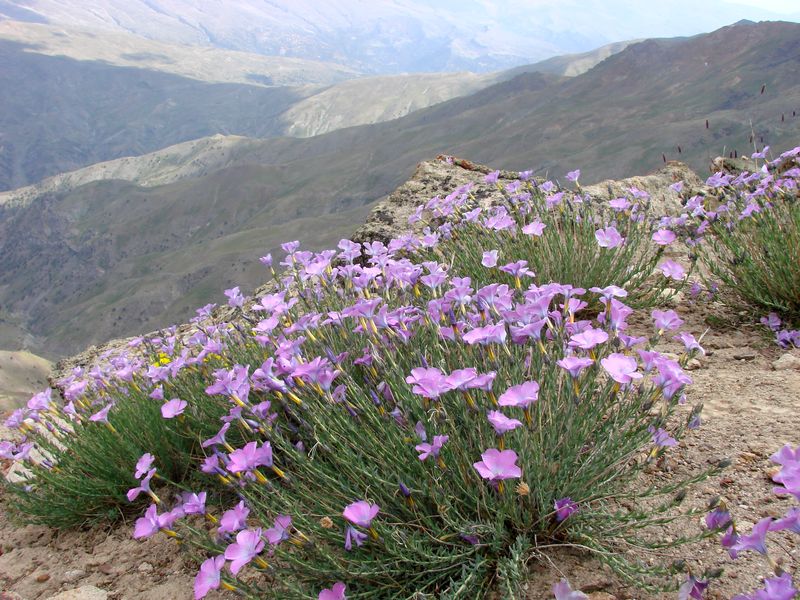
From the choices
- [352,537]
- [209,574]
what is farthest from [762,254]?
[209,574]

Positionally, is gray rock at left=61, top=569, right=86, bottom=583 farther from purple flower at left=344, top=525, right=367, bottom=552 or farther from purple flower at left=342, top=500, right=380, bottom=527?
purple flower at left=342, top=500, right=380, bottom=527

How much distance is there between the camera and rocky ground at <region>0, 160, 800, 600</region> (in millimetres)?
1993

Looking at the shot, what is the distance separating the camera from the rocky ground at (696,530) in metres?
1.99

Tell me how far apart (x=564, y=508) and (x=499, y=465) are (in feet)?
1.28

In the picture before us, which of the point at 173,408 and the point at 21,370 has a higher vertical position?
the point at 173,408

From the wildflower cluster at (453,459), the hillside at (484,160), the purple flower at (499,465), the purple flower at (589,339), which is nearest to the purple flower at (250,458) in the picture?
the wildflower cluster at (453,459)

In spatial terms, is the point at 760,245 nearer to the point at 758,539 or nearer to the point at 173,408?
the point at 758,539

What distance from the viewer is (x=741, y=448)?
262cm

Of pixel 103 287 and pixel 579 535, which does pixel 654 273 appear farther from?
pixel 103 287

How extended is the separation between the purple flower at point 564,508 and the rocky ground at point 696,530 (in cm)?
17

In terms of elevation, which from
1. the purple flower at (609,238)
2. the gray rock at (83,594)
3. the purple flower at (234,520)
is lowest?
the gray rock at (83,594)

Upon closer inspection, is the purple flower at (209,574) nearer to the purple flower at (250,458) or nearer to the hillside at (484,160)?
the purple flower at (250,458)

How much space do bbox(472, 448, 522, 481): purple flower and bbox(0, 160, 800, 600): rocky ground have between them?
20.6 inches

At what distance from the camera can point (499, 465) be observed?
1.70 metres
